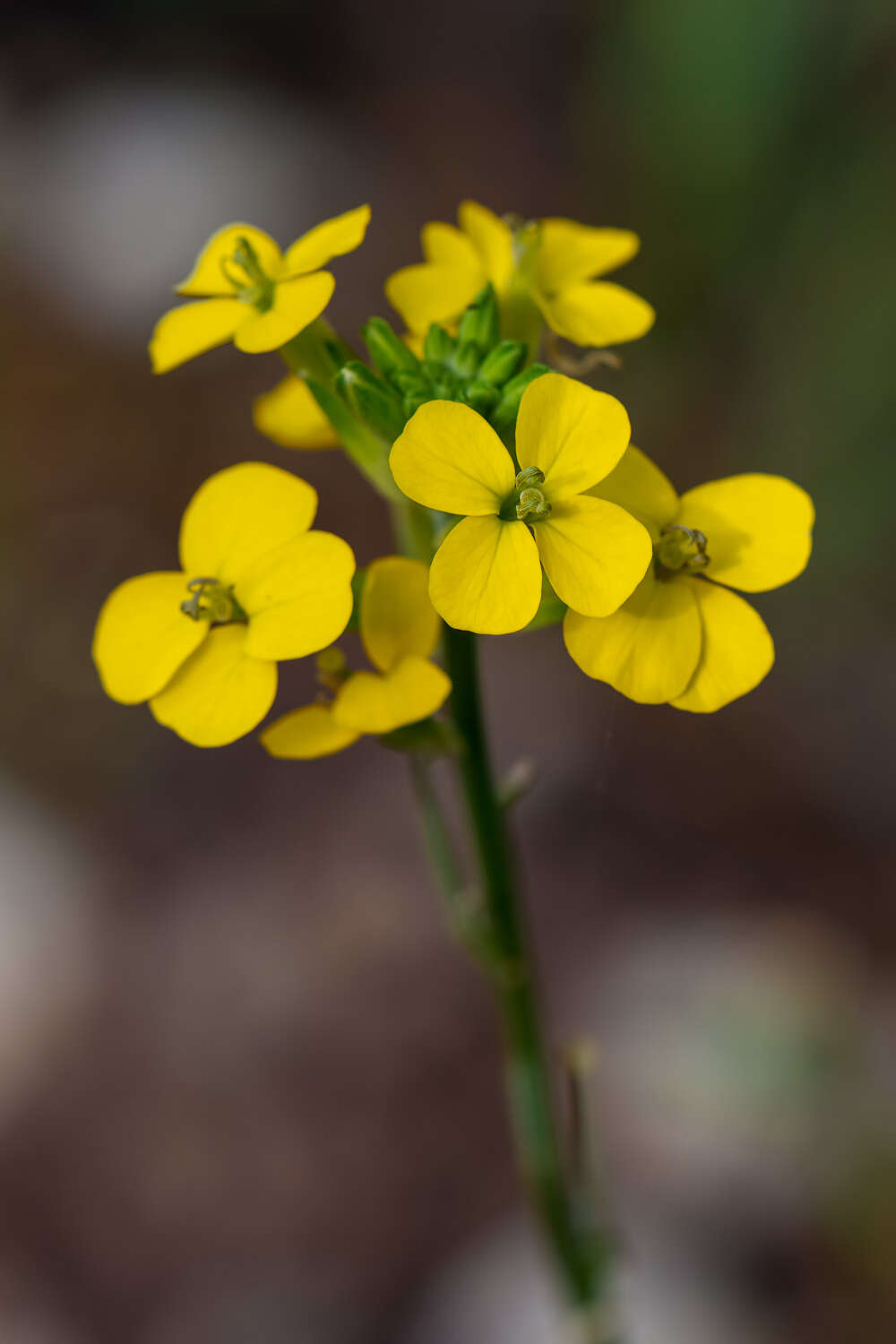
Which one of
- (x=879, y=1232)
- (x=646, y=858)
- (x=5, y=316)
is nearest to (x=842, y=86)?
(x=646, y=858)

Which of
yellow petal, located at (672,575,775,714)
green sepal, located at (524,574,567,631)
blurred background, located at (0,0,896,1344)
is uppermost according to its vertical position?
green sepal, located at (524,574,567,631)

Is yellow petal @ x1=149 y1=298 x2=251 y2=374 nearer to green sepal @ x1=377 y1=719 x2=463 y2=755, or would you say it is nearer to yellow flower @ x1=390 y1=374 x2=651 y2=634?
yellow flower @ x1=390 y1=374 x2=651 y2=634

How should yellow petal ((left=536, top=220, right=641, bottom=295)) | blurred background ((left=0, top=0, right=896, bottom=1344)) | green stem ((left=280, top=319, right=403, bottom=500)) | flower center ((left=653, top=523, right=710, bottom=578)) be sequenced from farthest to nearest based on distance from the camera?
blurred background ((left=0, top=0, right=896, bottom=1344)) < yellow petal ((left=536, top=220, right=641, bottom=295)) < green stem ((left=280, top=319, right=403, bottom=500)) < flower center ((left=653, top=523, right=710, bottom=578))

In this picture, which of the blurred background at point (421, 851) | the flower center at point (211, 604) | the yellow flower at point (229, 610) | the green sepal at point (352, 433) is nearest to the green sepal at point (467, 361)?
the green sepal at point (352, 433)

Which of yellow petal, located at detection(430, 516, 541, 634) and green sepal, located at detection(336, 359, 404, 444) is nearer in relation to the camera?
yellow petal, located at detection(430, 516, 541, 634)

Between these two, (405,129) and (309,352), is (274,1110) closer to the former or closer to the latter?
(309,352)

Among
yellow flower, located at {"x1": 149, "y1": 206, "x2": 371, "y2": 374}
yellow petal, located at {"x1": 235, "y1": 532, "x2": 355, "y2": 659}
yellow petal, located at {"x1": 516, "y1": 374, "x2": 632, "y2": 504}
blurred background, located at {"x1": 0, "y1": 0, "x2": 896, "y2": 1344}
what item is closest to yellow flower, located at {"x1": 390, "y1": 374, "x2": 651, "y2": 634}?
yellow petal, located at {"x1": 516, "y1": 374, "x2": 632, "y2": 504}

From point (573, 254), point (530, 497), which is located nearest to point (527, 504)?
point (530, 497)
